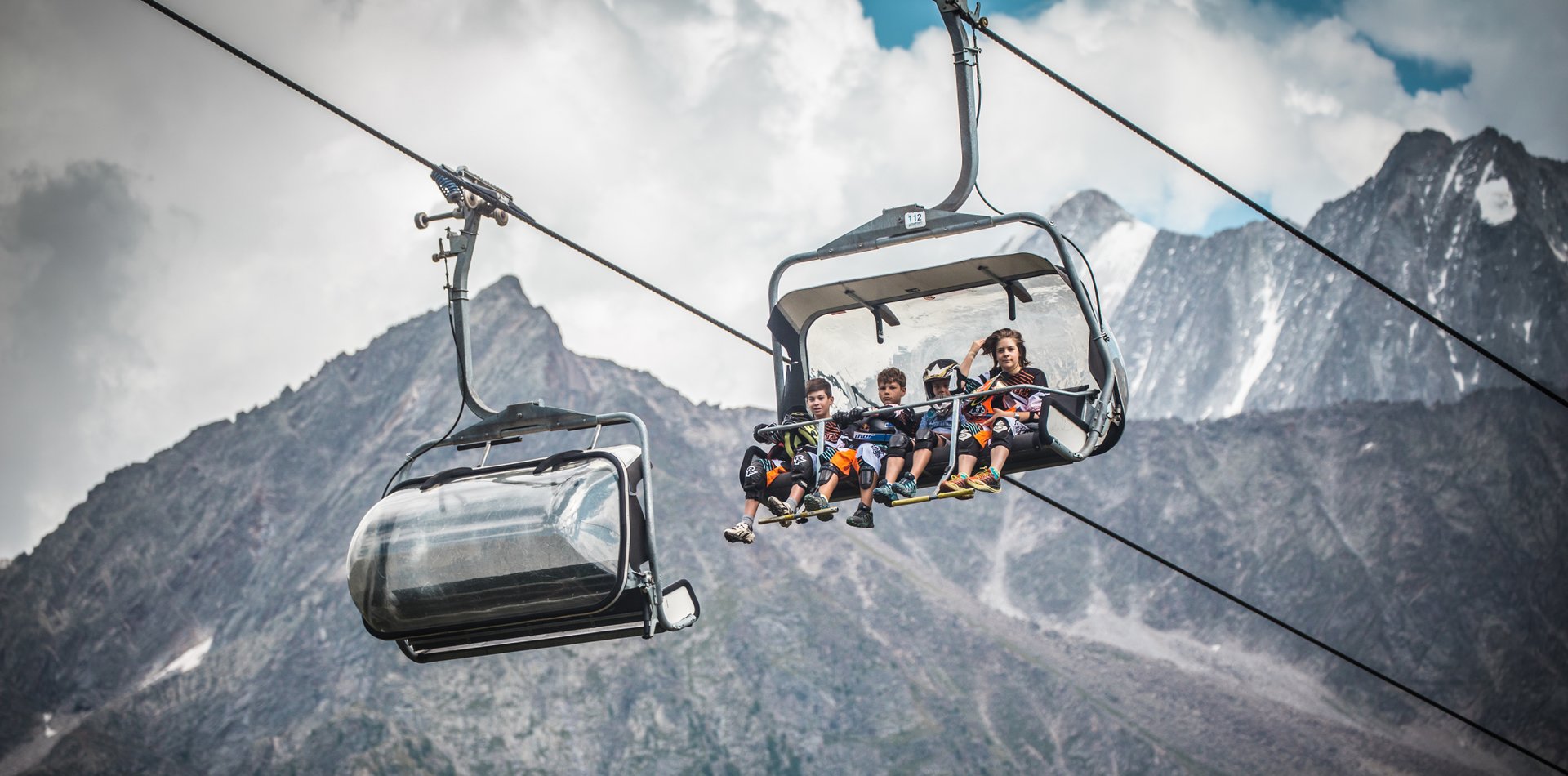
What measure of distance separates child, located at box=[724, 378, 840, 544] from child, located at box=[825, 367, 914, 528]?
0.72ft

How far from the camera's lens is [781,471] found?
16.6m

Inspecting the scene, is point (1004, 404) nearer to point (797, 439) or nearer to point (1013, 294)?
point (797, 439)

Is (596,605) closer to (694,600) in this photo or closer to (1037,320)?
(694,600)

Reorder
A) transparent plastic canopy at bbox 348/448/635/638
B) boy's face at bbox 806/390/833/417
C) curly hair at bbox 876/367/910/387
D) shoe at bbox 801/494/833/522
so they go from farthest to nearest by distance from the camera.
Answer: curly hair at bbox 876/367/910/387 < boy's face at bbox 806/390/833/417 < shoe at bbox 801/494/833/522 < transparent plastic canopy at bbox 348/448/635/638

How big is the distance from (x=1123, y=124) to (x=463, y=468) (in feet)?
23.5

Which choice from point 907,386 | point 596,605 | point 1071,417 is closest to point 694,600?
point 596,605

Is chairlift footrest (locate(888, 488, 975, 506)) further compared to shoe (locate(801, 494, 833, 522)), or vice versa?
shoe (locate(801, 494, 833, 522))

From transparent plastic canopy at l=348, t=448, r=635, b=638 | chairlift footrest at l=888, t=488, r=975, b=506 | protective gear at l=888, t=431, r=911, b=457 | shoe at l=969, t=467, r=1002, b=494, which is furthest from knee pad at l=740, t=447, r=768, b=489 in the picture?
transparent plastic canopy at l=348, t=448, r=635, b=638

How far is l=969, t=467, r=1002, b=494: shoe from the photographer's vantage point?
603 inches

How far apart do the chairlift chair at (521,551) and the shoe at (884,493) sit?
255cm

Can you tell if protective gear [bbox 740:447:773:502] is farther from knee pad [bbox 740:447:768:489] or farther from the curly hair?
the curly hair


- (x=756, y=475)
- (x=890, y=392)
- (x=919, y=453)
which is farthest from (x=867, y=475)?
(x=890, y=392)

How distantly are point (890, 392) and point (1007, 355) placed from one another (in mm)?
1387

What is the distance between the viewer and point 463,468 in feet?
46.5
